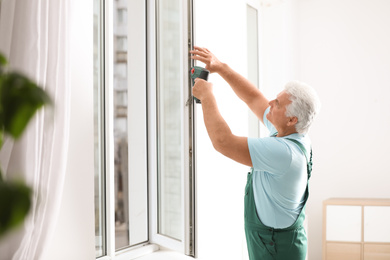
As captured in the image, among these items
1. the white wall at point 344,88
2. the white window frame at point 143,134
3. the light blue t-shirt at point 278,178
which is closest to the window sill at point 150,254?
the white window frame at point 143,134

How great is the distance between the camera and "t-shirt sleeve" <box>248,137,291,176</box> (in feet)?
5.63

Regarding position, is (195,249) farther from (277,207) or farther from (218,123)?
(218,123)

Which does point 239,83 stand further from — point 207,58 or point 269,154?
point 269,154

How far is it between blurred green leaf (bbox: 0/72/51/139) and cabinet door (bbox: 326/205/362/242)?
3.92 m

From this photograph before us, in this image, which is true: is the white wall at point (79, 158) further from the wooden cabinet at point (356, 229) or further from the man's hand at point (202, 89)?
the wooden cabinet at point (356, 229)

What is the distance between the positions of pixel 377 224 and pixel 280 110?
2.43m

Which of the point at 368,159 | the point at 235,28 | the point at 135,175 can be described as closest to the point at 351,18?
the point at 368,159

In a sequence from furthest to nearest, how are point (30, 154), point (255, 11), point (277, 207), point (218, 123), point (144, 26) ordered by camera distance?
point (255, 11)
point (144, 26)
point (277, 207)
point (218, 123)
point (30, 154)

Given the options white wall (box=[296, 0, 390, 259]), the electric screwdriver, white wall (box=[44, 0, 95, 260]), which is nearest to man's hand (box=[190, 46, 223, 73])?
the electric screwdriver

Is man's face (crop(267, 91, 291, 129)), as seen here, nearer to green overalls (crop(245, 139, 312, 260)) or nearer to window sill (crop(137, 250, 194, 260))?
green overalls (crop(245, 139, 312, 260))

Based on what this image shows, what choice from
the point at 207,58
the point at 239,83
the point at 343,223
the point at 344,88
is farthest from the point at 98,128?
the point at 344,88

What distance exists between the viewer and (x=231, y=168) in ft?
9.06

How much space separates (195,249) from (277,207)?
0.50 metres

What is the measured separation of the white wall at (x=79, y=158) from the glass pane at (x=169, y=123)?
798mm
